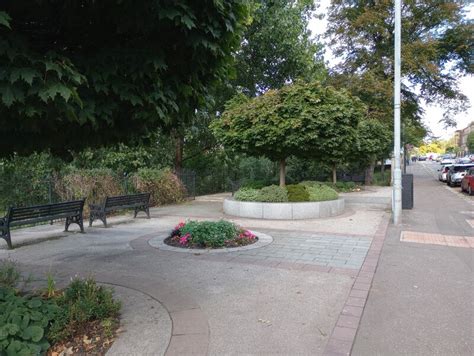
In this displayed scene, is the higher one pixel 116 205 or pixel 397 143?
pixel 397 143

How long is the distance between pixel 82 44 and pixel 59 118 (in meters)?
0.87

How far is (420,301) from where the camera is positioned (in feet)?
16.4

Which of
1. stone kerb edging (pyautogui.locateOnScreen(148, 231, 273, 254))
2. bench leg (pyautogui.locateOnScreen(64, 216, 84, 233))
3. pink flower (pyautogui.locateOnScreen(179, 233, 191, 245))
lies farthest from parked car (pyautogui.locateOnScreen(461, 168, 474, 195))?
bench leg (pyautogui.locateOnScreen(64, 216, 84, 233))

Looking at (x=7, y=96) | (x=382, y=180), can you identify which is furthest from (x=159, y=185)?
(x=382, y=180)

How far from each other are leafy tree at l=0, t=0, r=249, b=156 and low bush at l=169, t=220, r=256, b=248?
4373 millimetres

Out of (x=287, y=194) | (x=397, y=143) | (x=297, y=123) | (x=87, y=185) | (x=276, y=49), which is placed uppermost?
(x=276, y=49)

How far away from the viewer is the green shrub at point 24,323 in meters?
3.17

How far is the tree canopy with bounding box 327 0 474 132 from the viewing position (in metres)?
26.2

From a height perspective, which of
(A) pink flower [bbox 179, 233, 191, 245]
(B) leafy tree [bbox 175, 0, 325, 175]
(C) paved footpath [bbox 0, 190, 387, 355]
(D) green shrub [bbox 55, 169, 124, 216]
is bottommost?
(C) paved footpath [bbox 0, 190, 387, 355]

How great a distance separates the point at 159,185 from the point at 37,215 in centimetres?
726

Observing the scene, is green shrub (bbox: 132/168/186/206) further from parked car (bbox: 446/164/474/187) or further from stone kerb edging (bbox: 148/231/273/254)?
parked car (bbox: 446/164/474/187)

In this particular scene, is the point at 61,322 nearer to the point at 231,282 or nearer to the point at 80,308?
the point at 80,308

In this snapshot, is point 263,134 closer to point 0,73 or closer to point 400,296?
point 400,296

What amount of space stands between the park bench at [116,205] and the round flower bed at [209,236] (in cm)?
305
